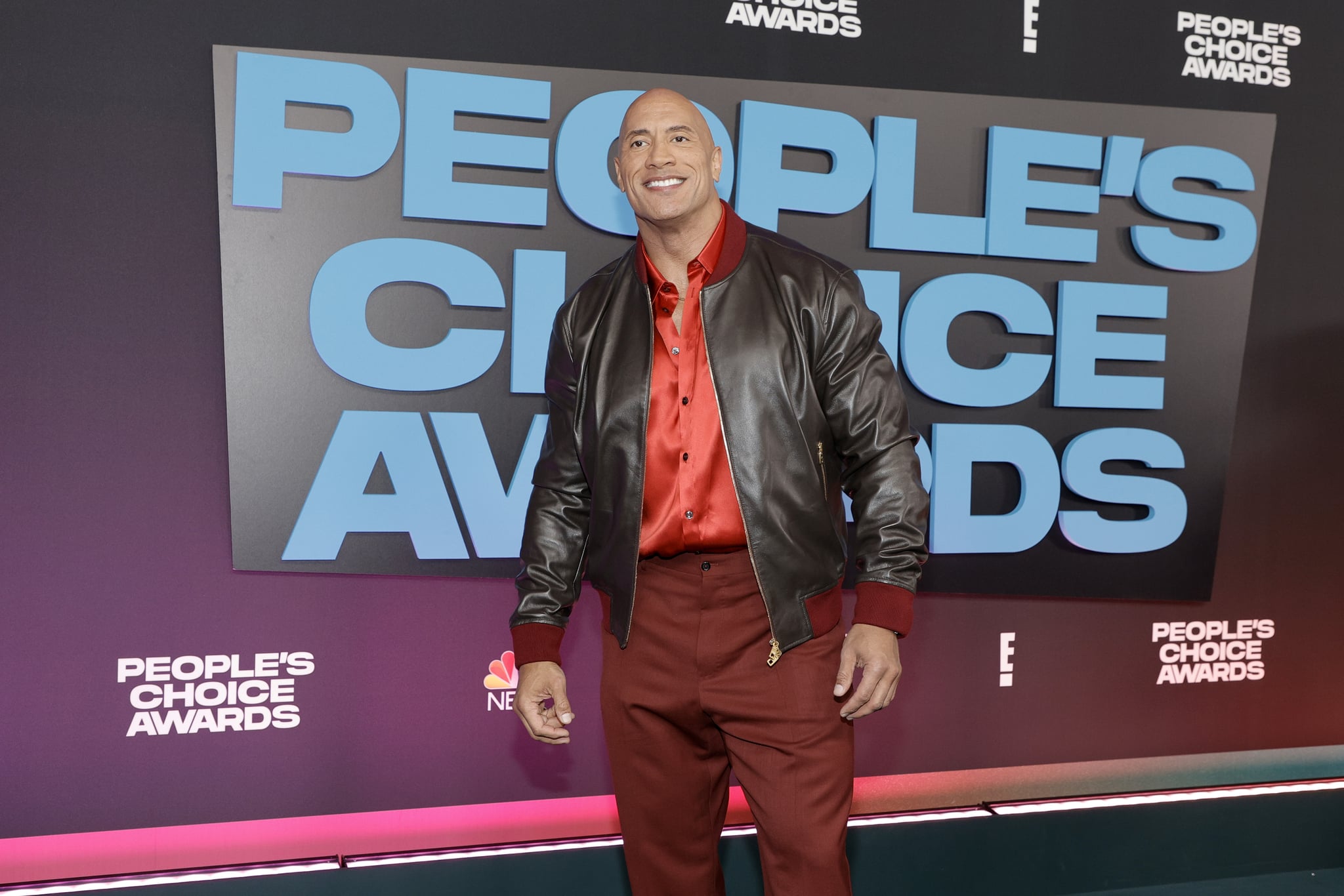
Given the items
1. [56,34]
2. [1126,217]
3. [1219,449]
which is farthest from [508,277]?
[1219,449]

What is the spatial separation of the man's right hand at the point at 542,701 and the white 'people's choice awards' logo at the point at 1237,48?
2682 millimetres

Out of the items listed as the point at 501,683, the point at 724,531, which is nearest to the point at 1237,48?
the point at 724,531

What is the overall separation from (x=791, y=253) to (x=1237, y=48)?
2.24 meters

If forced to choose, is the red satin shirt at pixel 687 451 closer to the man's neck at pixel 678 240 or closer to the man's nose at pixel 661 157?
the man's neck at pixel 678 240

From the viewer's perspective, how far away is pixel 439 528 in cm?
265

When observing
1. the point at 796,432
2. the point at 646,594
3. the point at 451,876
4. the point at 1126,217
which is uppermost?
the point at 1126,217

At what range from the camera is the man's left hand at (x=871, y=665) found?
1.54 meters

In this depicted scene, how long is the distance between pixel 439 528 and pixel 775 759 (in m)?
1.30

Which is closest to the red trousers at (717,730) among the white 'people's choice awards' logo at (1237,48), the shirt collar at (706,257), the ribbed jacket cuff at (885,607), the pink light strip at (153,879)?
the ribbed jacket cuff at (885,607)

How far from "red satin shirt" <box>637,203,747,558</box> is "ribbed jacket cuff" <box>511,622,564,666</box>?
9.0 inches

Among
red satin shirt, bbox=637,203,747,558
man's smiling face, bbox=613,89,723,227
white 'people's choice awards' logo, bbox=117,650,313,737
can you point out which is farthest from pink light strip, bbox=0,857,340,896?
man's smiling face, bbox=613,89,723,227

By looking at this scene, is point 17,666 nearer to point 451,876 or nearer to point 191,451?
point 191,451

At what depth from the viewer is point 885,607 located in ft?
5.16

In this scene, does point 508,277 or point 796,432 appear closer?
point 796,432
